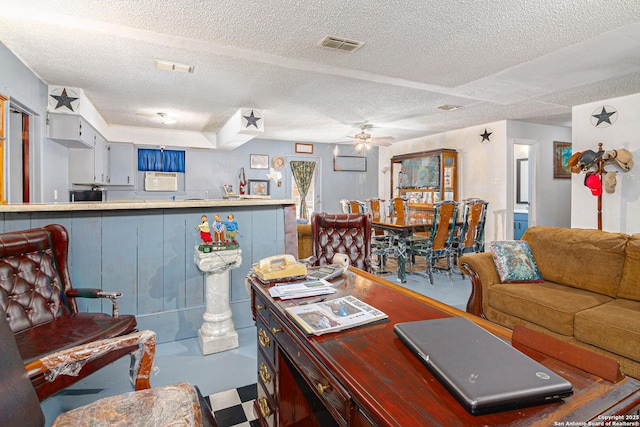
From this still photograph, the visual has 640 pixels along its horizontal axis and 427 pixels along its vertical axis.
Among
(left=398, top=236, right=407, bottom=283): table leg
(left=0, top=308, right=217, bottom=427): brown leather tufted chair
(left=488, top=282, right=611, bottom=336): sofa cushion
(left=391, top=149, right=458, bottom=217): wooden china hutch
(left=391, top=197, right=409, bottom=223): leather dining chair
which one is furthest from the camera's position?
(left=391, top=149, right=458, bottom=217): wooden china hutch

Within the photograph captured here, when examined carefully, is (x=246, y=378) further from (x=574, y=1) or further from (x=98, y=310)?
(x=574, y=1)

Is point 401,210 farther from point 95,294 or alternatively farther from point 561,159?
point 95,294

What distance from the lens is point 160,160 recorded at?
7.01 metres

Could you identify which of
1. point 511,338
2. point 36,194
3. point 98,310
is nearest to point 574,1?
point 511,338

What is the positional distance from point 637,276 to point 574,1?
196cm

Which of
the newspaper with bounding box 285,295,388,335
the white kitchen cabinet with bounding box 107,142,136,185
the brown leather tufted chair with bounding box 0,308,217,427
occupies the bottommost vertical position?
the brown leather tufted chair with bounding box 0,308,217,427

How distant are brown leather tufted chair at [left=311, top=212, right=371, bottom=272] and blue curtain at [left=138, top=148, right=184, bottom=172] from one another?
16.3 feet

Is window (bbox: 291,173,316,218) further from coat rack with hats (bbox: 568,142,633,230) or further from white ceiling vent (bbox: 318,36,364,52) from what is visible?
white ceiling vent (bbox: 318,36,364,52)

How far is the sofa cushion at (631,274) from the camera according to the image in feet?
7.86

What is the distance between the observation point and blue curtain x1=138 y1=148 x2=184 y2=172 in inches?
270

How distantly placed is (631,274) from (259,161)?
6678 millimetres

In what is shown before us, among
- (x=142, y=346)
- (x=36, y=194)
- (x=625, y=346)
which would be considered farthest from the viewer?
(x=36, y=194)

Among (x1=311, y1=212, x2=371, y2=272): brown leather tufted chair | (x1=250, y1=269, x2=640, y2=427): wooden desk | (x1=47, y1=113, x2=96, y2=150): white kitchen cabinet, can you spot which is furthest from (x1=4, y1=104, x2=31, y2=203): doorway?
(x1=250, y1=269, x2=640, y2=427): wooden desk

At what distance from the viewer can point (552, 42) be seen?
9.74 feet
